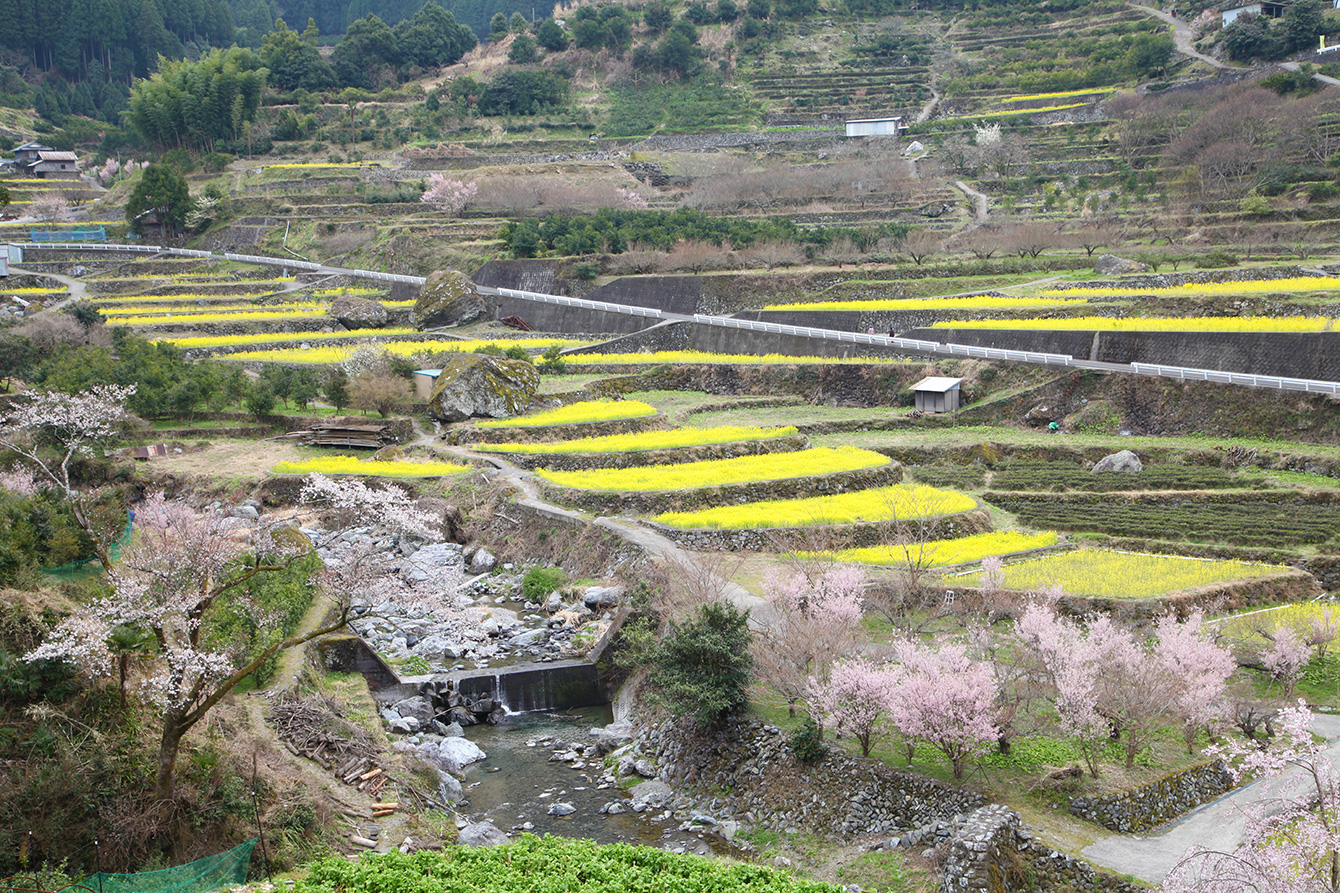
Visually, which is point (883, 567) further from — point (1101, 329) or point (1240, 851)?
point (1101, 329)

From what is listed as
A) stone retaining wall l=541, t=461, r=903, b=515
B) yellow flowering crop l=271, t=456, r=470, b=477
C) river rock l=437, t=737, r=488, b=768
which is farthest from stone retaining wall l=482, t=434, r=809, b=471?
river rock l=437, t=737, r=488, b=768

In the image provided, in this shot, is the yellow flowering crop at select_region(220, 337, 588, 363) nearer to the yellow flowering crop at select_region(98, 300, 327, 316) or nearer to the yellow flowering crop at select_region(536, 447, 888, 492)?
the yellow flowering crop at select_region(98, 300, 327, 316)

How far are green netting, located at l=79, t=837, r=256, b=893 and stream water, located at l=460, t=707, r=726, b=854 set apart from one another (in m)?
4.15

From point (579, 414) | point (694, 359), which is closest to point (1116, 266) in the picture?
point (694, 359)

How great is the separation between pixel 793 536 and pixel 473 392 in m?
15.7

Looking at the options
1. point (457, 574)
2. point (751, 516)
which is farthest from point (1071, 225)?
point (457, 574)

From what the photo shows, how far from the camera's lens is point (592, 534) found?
2511cm

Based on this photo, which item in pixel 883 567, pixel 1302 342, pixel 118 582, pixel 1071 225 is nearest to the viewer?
pixel 118 582

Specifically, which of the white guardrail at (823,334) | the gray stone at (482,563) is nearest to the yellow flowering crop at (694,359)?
the white guardrail at (823,334)

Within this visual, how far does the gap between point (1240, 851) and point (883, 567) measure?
11.1 metres

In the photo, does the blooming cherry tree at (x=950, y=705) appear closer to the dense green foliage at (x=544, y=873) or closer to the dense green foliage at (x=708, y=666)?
the dense green foliage at (x=544, y=873)

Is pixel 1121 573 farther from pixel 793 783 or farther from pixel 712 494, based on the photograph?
pixel 712 494

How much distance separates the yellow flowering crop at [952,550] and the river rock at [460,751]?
25.4 feet

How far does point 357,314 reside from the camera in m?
50.1
